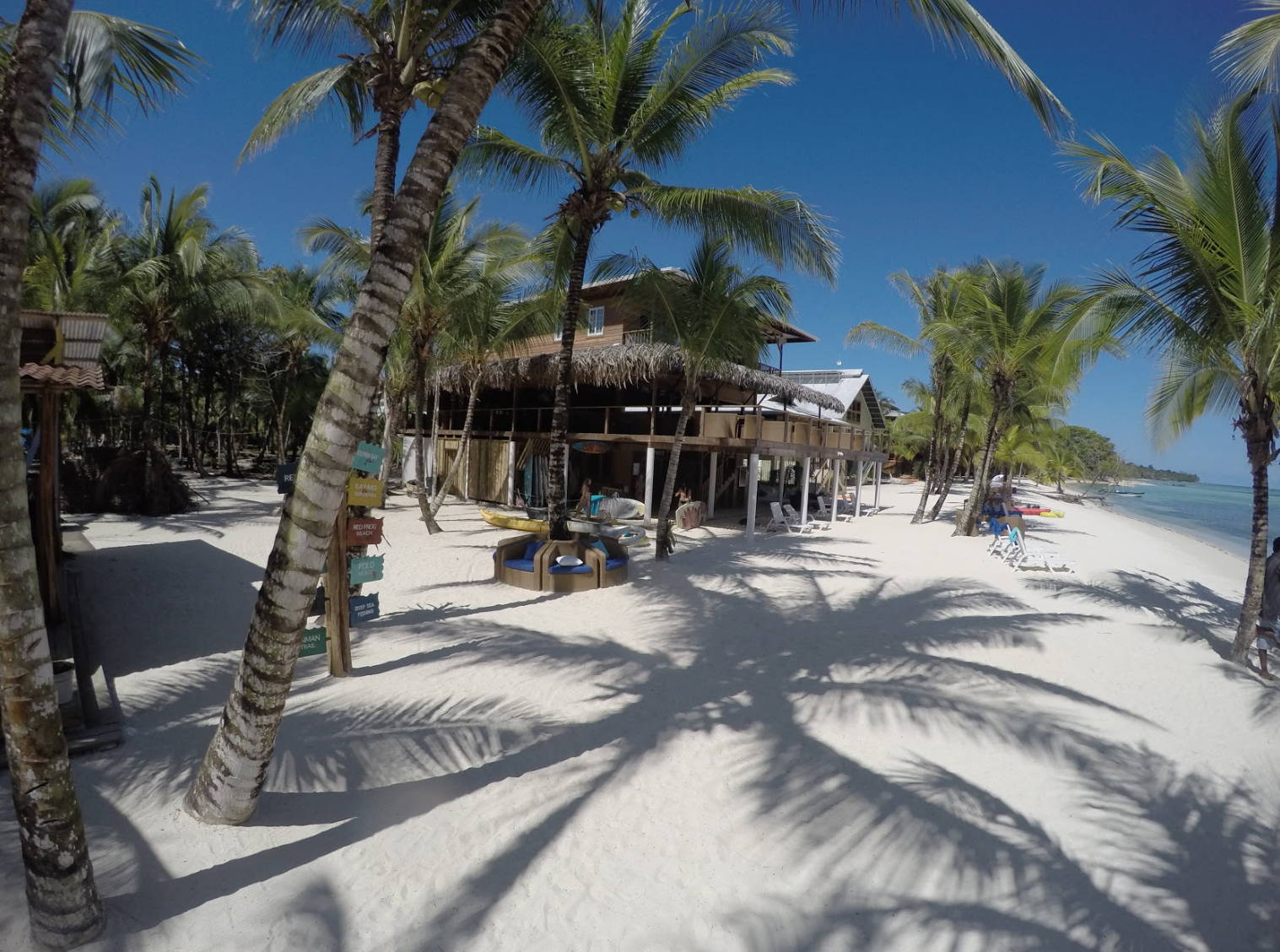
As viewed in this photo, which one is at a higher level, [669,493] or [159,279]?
[159,279]

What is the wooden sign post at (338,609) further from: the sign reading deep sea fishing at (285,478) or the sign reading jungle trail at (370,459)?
the sign reading deep sea fishing at (285,478)

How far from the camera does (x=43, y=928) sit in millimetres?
2221

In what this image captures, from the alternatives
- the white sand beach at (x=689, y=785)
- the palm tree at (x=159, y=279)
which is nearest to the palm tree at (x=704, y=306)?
the white sand beach at (x=689, y=785)

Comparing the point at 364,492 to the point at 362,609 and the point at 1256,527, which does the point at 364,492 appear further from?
the point at 1256,527

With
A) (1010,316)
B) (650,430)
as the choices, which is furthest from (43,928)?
(1010,316)

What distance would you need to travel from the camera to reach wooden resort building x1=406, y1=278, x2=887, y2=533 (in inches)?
578

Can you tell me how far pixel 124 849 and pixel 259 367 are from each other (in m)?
24.0

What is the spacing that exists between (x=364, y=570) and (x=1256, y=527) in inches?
350

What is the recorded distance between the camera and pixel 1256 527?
22.0 ft

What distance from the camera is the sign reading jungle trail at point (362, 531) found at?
204 inches

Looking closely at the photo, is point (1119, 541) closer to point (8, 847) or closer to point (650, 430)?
point (650, 430)

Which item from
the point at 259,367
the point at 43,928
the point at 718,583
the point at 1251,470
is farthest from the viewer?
the point at 259,367

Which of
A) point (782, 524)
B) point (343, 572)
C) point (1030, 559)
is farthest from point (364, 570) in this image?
point (782, 524)

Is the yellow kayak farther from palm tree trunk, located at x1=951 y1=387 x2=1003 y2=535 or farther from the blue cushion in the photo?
palm tree trunk, located at x1=951 y1=387 x2=1003 y2=535
